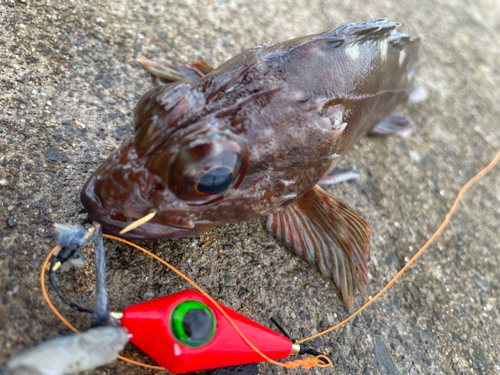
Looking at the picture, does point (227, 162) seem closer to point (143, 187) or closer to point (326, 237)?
point (143, 187)

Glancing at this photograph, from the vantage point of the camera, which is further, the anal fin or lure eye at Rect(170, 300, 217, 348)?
the anal fin

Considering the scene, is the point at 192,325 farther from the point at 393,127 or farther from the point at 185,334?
the point at 393,127

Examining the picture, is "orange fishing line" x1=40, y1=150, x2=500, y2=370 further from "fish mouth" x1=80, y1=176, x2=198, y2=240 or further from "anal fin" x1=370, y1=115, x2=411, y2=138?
"anal fin" x1=370, y1=115, x2=411, y2=138

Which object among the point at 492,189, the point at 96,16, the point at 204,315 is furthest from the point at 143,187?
the point at 492,189

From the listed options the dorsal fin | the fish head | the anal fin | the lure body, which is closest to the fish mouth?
the fish head

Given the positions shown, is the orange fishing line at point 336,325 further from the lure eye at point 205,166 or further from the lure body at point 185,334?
the lure eye at point 205,166

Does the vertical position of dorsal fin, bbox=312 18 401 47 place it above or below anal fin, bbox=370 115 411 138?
above
